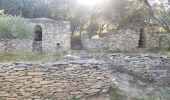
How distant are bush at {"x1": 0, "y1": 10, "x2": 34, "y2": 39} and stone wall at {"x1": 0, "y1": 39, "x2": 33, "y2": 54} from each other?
1.85ft

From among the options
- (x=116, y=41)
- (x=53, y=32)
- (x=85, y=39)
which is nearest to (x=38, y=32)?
(x=53, y=32)

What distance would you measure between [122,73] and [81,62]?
9.05 feet

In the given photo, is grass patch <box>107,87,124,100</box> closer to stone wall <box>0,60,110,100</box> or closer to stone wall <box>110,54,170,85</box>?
stone wall <box>0,60,110,100</box>

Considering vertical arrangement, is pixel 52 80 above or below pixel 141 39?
below

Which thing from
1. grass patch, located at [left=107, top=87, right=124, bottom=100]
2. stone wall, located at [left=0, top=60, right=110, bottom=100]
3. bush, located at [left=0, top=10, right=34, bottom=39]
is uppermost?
bush, located at [left=0, top=10, right=34, bottom=39]

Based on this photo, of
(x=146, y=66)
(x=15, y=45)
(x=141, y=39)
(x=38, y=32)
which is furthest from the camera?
(x=38, y=32)

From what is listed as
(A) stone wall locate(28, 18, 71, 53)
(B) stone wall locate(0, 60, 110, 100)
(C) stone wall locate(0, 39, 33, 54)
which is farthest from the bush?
(B) stone wall locate(0, 60, 110, 100)

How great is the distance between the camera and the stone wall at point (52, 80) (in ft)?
33.5

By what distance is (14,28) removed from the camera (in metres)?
19.0

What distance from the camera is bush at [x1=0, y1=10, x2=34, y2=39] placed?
62.1 ft

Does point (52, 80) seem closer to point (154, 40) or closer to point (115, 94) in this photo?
point (115, 94)

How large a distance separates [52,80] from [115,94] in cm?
205

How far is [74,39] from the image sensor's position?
88.4 ft

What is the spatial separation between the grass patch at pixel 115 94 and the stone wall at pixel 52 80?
0.18 meters
